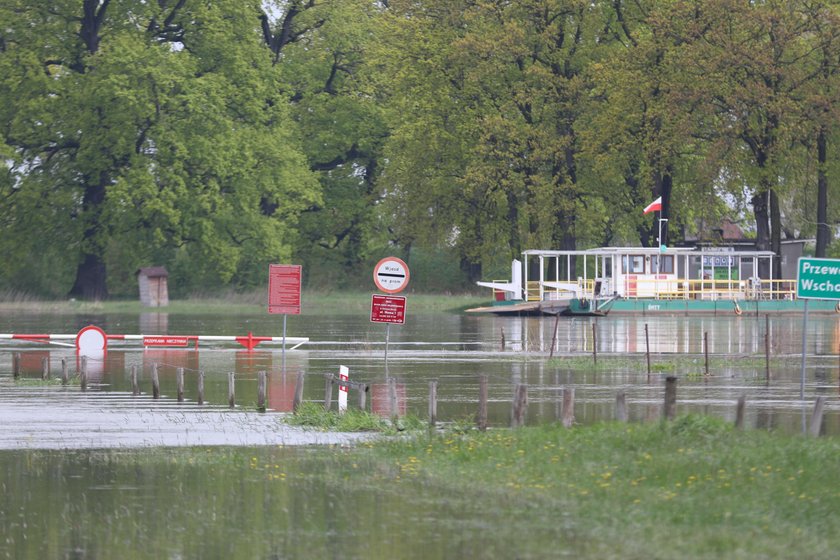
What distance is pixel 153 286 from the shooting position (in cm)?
8044

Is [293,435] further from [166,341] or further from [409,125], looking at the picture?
[409,125]

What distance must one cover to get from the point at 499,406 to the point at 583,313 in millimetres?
46327

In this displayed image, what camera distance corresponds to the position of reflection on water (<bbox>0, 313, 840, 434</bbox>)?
2886 cm

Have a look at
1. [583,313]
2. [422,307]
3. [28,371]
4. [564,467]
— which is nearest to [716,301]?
[583,313]

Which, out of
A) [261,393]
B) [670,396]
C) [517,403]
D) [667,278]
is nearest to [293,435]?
[517,403]

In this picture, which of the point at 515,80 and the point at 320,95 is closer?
the point at 515,80

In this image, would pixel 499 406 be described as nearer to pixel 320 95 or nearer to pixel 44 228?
pixel 44 228

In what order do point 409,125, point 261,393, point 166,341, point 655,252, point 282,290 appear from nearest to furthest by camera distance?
1. point 261,393
2. point 282,290
3. point 166,341
4. point 655,252
5. point 409,125

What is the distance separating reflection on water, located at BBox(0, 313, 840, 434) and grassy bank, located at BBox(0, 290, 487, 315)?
8157mm

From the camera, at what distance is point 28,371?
38625 mm

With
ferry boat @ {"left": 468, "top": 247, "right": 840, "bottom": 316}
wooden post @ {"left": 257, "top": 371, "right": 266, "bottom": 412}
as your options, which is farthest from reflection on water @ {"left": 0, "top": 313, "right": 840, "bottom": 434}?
ferry boat @ {"left": 468, "top": 247, "right": 840, "bottom": 316}

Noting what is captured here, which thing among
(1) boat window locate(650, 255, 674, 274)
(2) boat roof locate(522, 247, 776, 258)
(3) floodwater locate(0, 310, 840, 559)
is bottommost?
(3) floodwater locate(0, 310, 840, 559)

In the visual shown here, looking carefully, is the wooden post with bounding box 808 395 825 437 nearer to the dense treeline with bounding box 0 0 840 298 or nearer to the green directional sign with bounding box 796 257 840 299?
the green directional sign with bounding box 796 257 840 299

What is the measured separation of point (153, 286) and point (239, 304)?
15.7 ft
